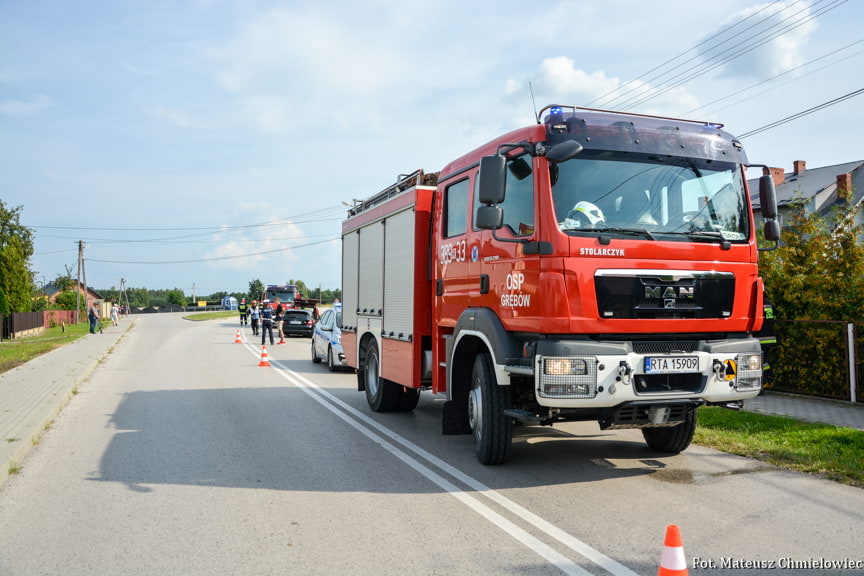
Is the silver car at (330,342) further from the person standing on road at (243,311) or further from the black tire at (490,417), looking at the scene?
the person standing on road at (243,311)

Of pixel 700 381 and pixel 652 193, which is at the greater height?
pixel 652 193

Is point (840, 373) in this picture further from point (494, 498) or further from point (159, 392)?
point (159, 392)

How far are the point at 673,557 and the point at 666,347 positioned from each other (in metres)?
3.08

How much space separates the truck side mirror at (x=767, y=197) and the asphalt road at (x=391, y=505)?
2428mm

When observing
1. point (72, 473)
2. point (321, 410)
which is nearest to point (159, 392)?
point (321, 410)

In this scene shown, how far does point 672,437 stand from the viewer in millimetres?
7273

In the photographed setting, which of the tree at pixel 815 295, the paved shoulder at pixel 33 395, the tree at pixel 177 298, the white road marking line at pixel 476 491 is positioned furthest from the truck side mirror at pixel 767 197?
the tree at pixel 177 298

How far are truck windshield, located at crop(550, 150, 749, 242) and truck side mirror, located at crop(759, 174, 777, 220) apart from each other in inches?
17.3

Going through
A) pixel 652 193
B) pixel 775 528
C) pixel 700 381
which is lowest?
pixel 775 528

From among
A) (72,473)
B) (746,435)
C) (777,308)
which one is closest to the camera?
(72,473)

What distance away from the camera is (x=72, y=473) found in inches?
264

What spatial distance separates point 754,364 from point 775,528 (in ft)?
5.64

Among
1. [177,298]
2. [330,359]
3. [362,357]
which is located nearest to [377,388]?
[362,357]

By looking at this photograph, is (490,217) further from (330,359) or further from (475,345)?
(330,359)
